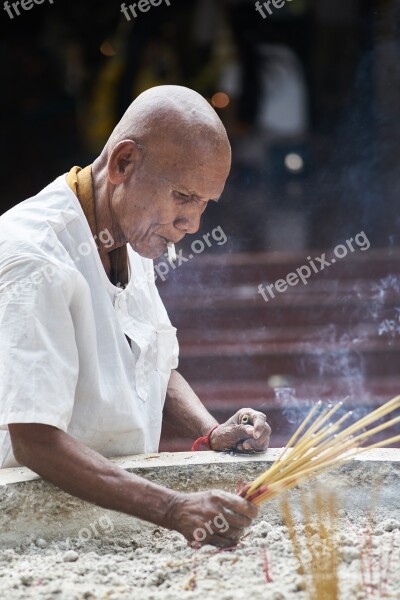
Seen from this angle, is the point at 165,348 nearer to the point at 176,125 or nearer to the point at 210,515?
the point at 176,125

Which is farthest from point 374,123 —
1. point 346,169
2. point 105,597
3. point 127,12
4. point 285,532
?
point 105,597

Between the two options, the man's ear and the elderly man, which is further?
the man's ear

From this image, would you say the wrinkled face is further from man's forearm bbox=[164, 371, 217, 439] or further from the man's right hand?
the man's right hand

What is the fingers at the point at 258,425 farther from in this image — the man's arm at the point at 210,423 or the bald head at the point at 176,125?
the bald head at the point at 176,125

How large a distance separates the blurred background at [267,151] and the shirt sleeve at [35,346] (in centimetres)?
261

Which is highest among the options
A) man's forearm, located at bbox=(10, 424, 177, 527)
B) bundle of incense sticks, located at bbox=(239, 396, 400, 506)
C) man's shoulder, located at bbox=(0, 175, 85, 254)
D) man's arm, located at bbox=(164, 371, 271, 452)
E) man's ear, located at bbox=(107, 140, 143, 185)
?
man's ear, located at bbox=(107, 140, 143, 185)

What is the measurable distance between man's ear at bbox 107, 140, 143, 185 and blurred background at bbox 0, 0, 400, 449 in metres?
2.47

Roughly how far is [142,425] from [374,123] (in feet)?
9.61

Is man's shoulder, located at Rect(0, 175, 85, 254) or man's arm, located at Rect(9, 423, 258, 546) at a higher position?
man's shoulder, located at Rect(0, 175, 85, 254)

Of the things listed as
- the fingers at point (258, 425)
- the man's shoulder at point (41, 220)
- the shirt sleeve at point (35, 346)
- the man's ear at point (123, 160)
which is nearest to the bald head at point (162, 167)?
the man's ear at point (123, 160)

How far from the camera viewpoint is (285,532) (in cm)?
244

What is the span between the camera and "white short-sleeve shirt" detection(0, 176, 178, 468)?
224 cm

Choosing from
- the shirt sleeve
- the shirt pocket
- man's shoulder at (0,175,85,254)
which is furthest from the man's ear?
the shirt pocket

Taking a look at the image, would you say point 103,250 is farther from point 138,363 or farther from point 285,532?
point 285,532
